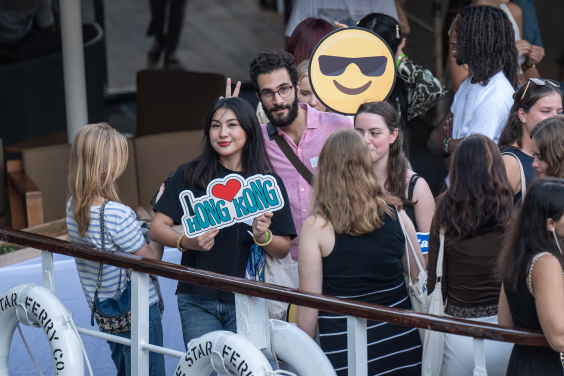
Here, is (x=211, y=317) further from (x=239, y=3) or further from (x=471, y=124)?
(x=239, y=3)

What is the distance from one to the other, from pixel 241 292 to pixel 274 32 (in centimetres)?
1027

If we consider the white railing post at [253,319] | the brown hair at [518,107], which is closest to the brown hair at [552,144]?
the brown hair at [518,107]

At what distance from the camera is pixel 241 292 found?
1.81m

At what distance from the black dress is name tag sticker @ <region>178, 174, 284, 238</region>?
2.45 feet

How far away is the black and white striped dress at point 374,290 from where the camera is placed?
194 cm

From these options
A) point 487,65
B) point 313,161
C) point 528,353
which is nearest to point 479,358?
point 528,353

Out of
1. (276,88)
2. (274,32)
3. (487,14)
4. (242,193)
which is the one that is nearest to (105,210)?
(242,193)

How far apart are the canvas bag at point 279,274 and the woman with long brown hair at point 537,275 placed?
31.0 inches

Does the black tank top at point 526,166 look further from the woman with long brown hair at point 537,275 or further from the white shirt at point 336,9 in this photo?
the white shirt at point 336,9

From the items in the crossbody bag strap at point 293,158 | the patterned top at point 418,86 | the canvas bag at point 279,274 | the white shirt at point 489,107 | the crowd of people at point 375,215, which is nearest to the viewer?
the crowd of people at point 375,215

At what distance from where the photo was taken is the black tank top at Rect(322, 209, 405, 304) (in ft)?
6.35

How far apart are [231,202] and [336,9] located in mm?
2844

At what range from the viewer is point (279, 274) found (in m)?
2.24

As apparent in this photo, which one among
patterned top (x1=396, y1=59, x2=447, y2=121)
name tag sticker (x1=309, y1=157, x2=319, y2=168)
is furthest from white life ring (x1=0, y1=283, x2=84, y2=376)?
patterned top (x1=396, y1=59, x2=447, y2=121)
